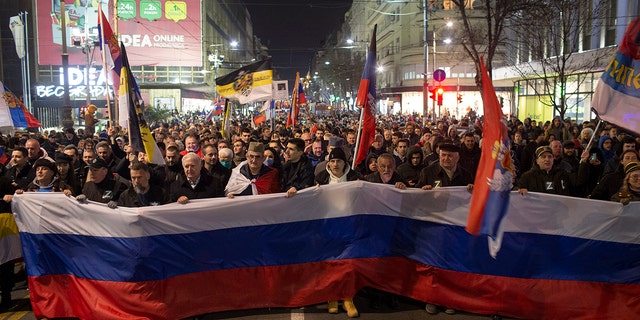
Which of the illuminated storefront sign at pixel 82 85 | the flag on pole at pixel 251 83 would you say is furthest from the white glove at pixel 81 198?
the illuminated storefront sign at pixel 82 85

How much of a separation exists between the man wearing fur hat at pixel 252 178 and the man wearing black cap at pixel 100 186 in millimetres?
1339

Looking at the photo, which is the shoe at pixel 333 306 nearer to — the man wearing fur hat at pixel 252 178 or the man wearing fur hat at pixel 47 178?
the man wearing fur hat at pixel 252 178

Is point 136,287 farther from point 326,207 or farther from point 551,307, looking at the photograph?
point 551,307

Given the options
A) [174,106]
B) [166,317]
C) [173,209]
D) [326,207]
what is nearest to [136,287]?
[166,317]

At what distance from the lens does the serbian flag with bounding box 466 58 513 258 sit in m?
4.79

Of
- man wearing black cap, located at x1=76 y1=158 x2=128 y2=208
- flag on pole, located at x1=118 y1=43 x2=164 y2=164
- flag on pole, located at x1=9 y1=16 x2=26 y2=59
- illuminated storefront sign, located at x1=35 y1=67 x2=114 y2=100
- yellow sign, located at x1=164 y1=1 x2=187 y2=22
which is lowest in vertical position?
man wearing black cap, located at x1=76 y1=158 x2=128 y2=208

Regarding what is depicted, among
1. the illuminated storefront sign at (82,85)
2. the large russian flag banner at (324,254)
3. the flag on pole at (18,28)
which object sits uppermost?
the flag on pole at (18,28)

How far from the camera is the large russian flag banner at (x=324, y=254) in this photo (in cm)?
548

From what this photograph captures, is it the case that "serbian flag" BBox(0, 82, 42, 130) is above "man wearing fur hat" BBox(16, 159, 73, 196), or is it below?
above

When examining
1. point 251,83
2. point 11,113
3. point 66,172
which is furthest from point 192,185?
point 11,113

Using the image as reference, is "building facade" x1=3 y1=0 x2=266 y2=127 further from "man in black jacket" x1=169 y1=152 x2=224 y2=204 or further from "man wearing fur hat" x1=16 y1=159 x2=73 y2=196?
"man in black jacket" x1=169 y1=152 x2=224 y2=204

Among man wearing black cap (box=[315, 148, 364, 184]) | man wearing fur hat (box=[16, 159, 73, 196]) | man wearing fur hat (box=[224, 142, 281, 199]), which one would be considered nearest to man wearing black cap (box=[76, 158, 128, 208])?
man wearing fur hat (box=[16, 159, 73, 196])

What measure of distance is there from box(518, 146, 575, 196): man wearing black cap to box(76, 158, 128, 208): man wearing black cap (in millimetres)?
4896

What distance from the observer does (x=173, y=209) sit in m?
5.65
